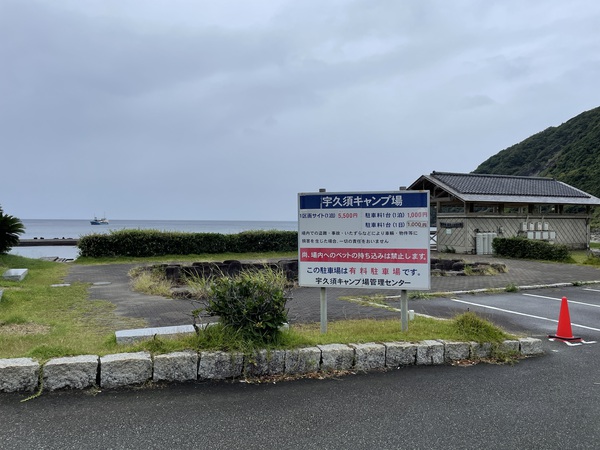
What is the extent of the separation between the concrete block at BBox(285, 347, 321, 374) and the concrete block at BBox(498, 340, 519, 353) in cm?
224

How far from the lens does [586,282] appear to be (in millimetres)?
12828

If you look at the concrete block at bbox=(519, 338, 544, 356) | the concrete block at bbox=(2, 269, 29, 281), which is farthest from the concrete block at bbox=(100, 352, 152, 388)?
the concrete block at bbox=(2, 269, 29, 281)

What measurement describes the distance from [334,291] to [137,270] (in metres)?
7.72

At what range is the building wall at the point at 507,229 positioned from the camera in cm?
2420

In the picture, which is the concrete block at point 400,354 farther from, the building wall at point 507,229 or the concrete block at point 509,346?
the building wall at point 507,229

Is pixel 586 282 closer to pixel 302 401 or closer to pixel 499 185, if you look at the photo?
pixel 302 401

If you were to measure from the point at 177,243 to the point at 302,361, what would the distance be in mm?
19930

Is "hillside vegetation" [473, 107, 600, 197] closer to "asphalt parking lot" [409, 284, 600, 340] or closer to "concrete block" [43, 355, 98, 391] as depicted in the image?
"asphalt parking lot" [409, 284, 600, 340]

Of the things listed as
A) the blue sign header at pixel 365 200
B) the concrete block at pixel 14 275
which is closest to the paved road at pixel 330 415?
the blue sign header at pixel 365 200

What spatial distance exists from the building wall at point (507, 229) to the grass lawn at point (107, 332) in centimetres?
1871

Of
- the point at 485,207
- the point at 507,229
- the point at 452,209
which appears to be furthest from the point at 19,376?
the point at 485,207

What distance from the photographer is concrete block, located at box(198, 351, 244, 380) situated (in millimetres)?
4398

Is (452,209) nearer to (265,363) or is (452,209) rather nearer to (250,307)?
(250,307)

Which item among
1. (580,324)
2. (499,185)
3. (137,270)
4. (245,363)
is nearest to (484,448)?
(245,363)
